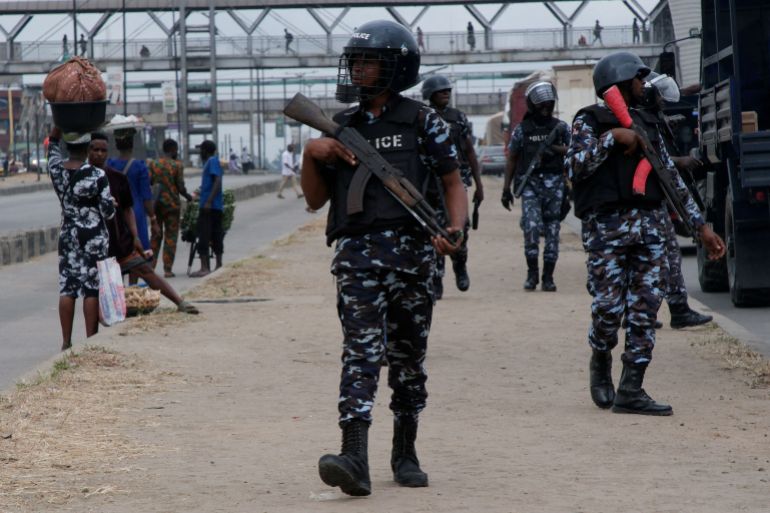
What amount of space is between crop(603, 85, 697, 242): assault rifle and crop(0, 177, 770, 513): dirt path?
1097 mm

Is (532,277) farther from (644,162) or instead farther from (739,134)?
(644,162)

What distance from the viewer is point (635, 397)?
7.77m

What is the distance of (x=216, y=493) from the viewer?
5910 millimetres

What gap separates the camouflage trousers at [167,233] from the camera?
17.7m

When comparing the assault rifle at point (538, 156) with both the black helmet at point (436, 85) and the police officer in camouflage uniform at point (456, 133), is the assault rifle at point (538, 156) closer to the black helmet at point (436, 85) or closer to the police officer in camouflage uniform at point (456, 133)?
the police officer in camouflage uniform at point (456, 133)

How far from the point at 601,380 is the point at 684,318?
138 inches

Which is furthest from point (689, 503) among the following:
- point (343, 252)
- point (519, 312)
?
point (519, 312)

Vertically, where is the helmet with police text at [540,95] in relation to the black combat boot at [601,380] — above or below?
above

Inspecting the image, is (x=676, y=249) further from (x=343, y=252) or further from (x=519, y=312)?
(x=343, y=252)

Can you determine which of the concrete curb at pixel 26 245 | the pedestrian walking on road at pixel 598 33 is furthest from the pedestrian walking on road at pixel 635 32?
the concrete curb at pixel 26 245

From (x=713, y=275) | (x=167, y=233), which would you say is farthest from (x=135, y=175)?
(x=713, y=275)

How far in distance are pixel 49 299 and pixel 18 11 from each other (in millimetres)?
77935

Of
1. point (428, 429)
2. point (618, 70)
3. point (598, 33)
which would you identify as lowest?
point (428, 429)

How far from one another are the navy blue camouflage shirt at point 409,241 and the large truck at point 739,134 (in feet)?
20.5
